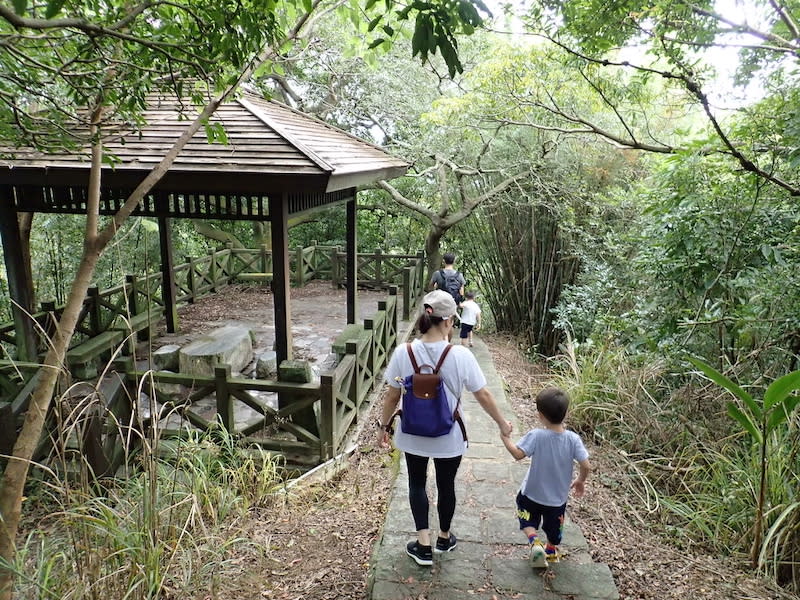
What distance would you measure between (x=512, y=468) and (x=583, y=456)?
5.14 feet

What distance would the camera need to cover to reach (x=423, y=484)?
8.91ft

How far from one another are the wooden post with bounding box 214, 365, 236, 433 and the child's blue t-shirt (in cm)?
253

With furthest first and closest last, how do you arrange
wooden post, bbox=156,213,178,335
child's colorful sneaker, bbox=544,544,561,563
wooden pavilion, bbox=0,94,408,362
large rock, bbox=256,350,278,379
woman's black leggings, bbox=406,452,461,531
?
wooden post, bbox=156,213,178,335, large rock, bbox=256,350,278,379, wooden pavilion, bbox=0,94,408,362, child's colorful sneaker, bbox=544,544,561,563, woman's black leggings, bbox=406,452,461,531

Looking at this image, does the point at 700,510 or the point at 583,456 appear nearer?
the point at 583,456

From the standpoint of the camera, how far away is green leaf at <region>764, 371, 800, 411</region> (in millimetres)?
2400

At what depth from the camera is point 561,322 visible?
7.63m

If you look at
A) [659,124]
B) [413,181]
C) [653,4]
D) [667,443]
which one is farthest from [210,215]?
[659,124]

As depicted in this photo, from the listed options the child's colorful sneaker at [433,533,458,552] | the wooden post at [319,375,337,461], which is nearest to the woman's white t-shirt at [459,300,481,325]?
the wooden post at [319,375,337,461]

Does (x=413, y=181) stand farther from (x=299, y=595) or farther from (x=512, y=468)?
(x=299, y=595)

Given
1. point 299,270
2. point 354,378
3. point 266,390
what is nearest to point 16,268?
point 266,390

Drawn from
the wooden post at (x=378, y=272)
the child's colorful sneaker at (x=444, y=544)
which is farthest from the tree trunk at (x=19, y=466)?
the wooden post at (x=378, y=272)

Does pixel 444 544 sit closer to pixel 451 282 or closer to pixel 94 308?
pixel 451 282

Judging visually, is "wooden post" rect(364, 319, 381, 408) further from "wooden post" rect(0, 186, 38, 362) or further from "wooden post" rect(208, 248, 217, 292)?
"wooden post" rect(208, 248, 217, 292)

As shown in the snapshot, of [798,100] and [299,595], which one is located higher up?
[798,100]
